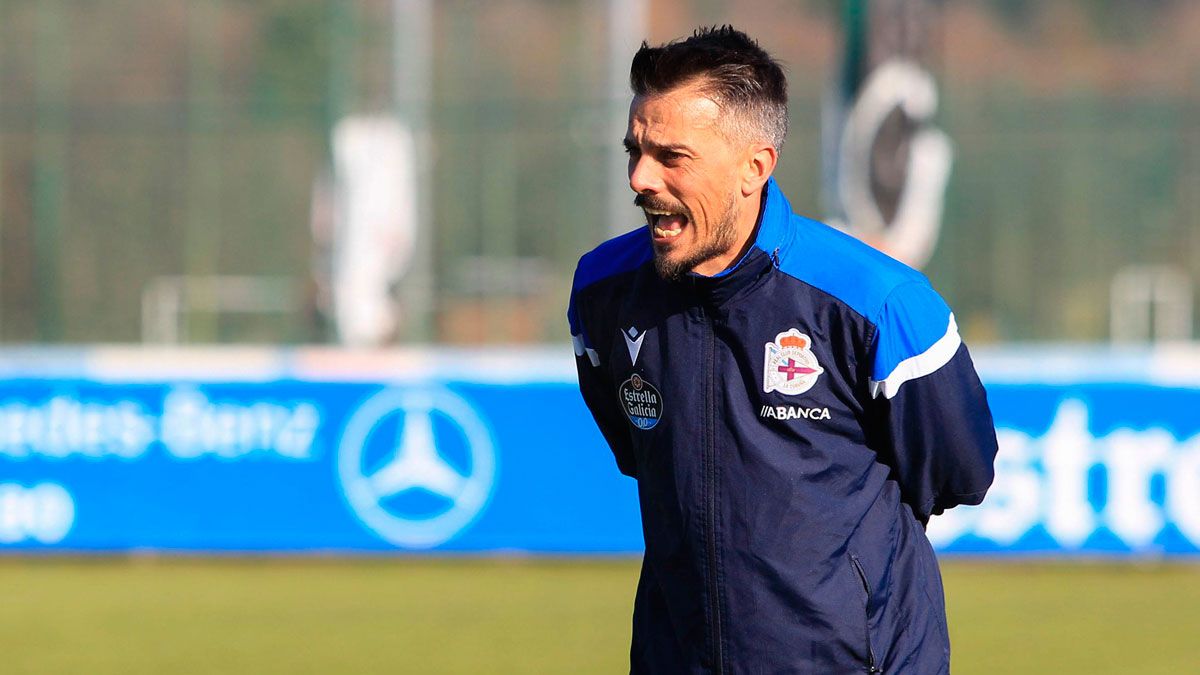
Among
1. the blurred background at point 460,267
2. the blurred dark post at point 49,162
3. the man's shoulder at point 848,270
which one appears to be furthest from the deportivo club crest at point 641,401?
the blurred dark post at point 49,162

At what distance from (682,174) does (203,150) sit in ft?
51.4

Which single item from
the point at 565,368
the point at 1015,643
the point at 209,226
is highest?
the point at 209,226

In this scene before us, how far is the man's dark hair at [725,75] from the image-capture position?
319cm

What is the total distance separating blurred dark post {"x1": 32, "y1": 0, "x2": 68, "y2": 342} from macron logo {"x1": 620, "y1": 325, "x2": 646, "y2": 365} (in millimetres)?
14769

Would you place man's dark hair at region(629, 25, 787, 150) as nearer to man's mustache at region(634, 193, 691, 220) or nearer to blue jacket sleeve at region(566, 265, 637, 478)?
man's mustache at region(634, 193, 691, 220)

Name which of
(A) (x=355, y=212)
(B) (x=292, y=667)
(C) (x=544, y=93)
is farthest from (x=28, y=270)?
(B) (x=292, y=667)

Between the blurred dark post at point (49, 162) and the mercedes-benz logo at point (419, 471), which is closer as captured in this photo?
the mercedes-benz logo at point (419, 471)

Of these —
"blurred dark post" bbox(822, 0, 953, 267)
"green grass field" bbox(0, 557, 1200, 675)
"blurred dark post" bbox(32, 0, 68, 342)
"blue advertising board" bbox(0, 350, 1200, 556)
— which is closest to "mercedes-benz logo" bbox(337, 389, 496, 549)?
"blue advertising board" bbox(0, 350, 1200, 556)

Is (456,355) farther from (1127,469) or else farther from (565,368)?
(1127,469)

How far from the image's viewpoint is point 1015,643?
8281 millimetres

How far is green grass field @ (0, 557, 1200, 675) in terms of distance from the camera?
26.0 ft

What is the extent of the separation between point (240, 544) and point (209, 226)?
7.93m

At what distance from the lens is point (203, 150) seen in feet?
59.7

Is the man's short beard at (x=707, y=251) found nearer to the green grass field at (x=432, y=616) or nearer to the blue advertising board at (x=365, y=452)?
the green grass field at (x=432, y=616)
